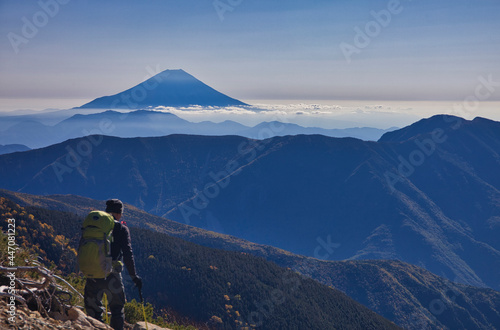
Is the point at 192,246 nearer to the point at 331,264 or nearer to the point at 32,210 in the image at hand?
the point at 32,210

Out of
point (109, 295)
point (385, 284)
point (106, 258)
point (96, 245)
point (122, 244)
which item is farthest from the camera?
point (385, 284)

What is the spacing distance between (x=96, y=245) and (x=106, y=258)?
16.6 inches

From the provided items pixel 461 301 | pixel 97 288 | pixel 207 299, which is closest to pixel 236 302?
pixel 207 299

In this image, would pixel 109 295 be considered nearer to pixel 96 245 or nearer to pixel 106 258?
pixel 106 258

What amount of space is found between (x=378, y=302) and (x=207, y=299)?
342 ft

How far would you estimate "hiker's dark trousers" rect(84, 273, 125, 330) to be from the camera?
1159 cm

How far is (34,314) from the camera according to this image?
9820 mm

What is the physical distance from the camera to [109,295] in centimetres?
1165

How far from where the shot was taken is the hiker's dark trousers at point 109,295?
1159 centimetres

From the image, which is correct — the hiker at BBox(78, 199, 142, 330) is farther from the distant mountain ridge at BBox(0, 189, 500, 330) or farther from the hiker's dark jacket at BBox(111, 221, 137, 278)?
the distant mountain ridge at BBox(0, 189, 500, 330)

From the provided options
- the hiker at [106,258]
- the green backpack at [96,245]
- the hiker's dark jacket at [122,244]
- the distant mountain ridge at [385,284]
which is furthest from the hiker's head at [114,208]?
the distant mountain ridge at [385,284]

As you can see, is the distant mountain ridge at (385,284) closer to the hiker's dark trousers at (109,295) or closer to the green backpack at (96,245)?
the hiker's dark trousers at (109,295)

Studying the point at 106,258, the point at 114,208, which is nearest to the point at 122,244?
the point at 106,258

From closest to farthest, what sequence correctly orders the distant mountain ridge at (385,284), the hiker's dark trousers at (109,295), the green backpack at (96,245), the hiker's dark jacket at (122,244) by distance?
the green backpack at (96,245) → the hiker's dark jacket at (122,244) → the hiker's dark trousers at (109,295) → the distant mountain ridge at (385,284)
